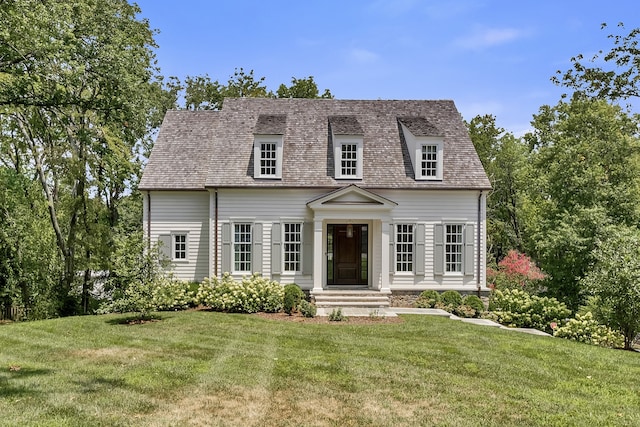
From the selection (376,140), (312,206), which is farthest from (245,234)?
(376,140)

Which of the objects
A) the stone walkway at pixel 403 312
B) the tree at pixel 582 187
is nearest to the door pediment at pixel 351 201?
the stone walkway at pixel 403 312

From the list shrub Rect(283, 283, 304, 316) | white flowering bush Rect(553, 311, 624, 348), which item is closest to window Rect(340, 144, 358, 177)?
shrub Rect(283, 283, 304, 316)

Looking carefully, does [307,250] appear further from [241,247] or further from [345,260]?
[241,247]

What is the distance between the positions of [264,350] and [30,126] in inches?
622

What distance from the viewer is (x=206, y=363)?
27.9ft

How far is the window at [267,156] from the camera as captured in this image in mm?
Result: 17531

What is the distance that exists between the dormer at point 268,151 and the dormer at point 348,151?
217 cm

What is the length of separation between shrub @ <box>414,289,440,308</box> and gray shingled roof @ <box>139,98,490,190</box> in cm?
411

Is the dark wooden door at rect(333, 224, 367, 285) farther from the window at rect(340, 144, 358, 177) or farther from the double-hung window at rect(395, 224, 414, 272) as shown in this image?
the window at rect(340, 144, 358, 177)

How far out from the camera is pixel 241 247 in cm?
1755

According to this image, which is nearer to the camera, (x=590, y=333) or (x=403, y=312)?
(x=590, y=333)

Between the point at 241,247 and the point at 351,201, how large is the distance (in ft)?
15.5

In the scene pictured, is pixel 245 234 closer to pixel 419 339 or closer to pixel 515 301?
pixel 419 339

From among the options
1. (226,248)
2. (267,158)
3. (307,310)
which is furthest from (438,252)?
(226,248)
